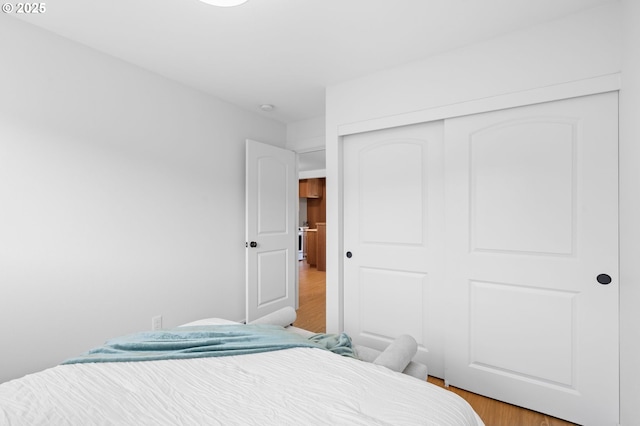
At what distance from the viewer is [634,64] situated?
Result: 1.52 meters

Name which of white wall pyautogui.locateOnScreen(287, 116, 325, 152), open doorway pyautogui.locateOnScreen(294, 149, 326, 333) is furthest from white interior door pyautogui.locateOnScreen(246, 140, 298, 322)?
open doorway pyautogui.locateOnScreen(294, 149, 326, 333)

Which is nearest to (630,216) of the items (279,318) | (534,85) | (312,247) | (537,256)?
(537,256)

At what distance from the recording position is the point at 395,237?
2.51 metres

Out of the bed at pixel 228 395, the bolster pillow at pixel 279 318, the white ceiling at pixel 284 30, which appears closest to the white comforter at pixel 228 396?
the bed at pixel 228 395

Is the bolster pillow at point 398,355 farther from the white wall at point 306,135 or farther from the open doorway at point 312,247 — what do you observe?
Result: the white wall at point 306,135

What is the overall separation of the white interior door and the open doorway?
406mm

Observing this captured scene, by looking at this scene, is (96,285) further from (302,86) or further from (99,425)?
(302,86)

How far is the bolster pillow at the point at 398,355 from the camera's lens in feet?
4.56

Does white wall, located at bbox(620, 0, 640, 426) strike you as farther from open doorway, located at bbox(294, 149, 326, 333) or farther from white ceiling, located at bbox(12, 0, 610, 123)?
open doorway, located at bbox(294, 149, 326, 333)

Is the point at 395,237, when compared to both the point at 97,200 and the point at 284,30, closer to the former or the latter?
the point at 284,30

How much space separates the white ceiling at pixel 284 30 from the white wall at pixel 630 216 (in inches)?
16.2

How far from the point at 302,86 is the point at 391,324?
89.8 inches

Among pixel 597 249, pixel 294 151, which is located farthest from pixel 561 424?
pixel 294 151

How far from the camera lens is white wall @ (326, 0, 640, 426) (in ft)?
5.06
